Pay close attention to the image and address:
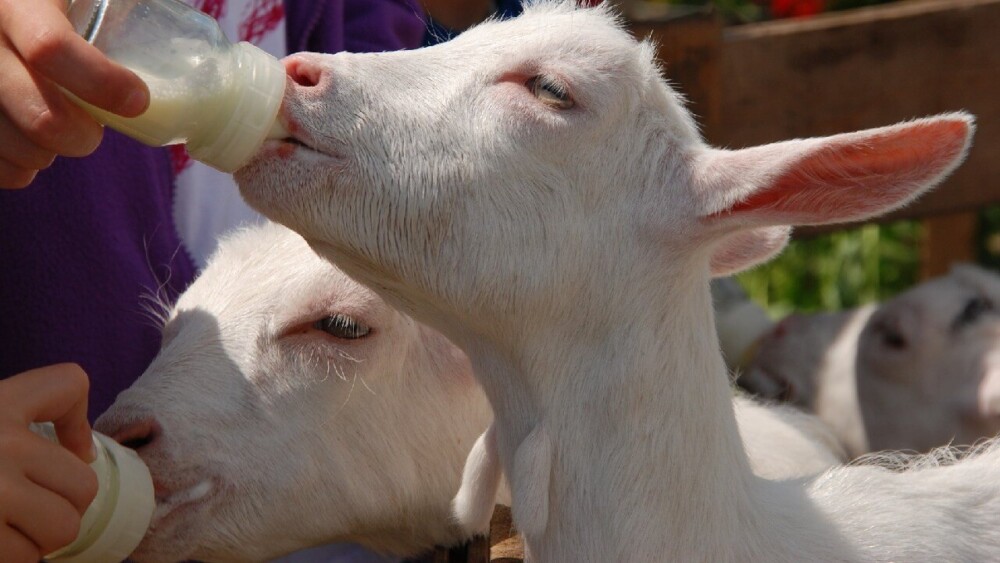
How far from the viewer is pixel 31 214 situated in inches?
107

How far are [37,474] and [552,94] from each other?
886 mm

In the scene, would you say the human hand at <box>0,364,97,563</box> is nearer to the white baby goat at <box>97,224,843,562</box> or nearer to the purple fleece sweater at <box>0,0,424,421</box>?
the white baby goat at <box>97,224,843,562</box>

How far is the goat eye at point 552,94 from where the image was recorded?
74.7 inches

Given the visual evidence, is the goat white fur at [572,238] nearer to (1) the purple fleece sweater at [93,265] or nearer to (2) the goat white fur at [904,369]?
(1) the purple fleece sweater at [93,265]

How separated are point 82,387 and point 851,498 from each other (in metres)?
1.21

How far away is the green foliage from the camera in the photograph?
7.21 metres

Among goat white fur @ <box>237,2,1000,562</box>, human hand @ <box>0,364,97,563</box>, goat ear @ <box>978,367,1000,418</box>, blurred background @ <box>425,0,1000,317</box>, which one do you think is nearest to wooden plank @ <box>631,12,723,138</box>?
blurred background @ <box>425,0,1000,317</box>

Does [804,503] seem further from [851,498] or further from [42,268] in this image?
[42,268]

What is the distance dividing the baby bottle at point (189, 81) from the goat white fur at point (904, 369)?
A: 2.78m

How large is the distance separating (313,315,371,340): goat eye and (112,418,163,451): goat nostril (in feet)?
1.06

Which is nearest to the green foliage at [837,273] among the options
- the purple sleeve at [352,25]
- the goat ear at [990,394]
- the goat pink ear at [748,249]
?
the goat ear at [990,394]

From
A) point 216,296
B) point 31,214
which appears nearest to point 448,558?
point 216,296

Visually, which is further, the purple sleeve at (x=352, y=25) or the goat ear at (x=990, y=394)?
the goat ear at (x=990, y=394)

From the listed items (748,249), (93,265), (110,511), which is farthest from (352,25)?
(110,511)
